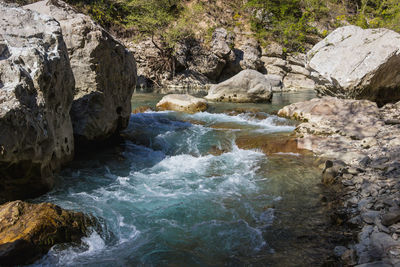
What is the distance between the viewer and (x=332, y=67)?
10281mm

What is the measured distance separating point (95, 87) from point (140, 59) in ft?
60.2

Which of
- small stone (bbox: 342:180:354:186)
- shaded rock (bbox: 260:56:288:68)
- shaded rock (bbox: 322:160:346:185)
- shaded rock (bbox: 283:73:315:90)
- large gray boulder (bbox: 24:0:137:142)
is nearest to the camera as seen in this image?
small stone (bbox: 342:180:354:186)

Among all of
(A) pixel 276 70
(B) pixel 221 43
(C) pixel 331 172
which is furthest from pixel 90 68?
(A) pixel 276 70

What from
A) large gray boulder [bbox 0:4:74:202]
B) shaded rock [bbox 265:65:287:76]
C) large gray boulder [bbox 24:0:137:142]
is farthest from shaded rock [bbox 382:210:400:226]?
shaded rock [bbox 265:65:287:76]

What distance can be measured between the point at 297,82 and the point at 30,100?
23.7 m

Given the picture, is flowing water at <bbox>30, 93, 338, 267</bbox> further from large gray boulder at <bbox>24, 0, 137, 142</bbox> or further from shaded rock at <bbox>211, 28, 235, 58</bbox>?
shaded rock at <bbox>211, 28, 235, 58</bbox>

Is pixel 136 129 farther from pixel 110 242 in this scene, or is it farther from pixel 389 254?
pixel 389 254

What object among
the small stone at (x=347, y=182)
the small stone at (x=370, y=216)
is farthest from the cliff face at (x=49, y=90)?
the small stone at (x=347, y=182)

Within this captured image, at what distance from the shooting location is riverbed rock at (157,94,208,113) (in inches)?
486

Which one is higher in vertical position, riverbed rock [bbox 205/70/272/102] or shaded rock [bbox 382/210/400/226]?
riverbed rock [bbox 205/70/272/102]

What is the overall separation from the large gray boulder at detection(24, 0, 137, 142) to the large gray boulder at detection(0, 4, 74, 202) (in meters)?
0.88

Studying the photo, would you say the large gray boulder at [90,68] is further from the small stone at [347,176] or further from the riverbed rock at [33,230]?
the small stone at [347,176]

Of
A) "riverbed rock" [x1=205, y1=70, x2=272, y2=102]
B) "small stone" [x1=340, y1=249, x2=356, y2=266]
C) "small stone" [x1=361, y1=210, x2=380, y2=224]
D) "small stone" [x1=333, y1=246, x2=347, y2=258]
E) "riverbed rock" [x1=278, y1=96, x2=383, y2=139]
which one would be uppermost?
"riverbed rock" [x1=205, y1=70, x2=272, y2=102]

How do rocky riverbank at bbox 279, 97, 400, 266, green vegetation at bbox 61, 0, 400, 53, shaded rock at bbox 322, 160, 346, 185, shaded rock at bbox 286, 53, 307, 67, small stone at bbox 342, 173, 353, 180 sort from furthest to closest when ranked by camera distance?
shaded rock at bbox 286, 53, 307, 67 → green vegetation at bbox 61, 0, 400, 53 → shaded rock at bbox 322, 160, 346, 185 → small stone at bbox 342, 173, 353, 180 → rocky riverbank at bbox 279, 97, 400, 266
